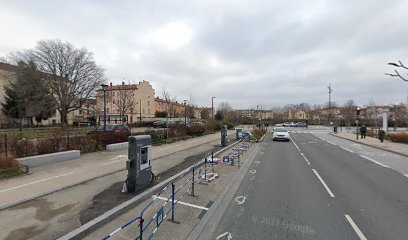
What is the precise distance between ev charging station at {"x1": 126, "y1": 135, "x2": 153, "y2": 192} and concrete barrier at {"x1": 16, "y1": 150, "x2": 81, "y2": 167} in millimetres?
6507

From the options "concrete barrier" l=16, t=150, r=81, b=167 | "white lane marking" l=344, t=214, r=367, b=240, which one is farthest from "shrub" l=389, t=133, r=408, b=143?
"concrete barrier" l=16, t=150, r=81, b=167

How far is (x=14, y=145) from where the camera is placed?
1038cm

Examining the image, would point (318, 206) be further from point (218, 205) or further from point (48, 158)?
point (48, 158)

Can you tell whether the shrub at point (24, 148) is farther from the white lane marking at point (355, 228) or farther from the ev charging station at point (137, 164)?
the white lane marking at point (355, 228)

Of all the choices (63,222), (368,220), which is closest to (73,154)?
(63,222)

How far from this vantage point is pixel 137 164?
6.62 meters

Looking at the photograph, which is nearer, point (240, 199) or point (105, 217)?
point (105, 217)

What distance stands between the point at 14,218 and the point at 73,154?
770 centimetres

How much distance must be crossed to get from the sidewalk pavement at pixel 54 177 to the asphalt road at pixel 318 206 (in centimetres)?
548

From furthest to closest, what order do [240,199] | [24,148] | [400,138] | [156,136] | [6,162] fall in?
1. [400,138]
2. [156,136]
3. [24,148]
4. [6,162]
5. [240,199]

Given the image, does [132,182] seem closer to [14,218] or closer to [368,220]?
[14,218]

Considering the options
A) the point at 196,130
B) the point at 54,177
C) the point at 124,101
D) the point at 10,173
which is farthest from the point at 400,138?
the point at 124,101

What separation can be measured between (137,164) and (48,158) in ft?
22.9

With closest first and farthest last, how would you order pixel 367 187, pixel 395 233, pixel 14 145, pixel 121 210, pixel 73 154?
1. pixel 395 233
2. pixel 121 210
3. pixel 367 187
4. pixel 14 145
5. pixel 73 154
